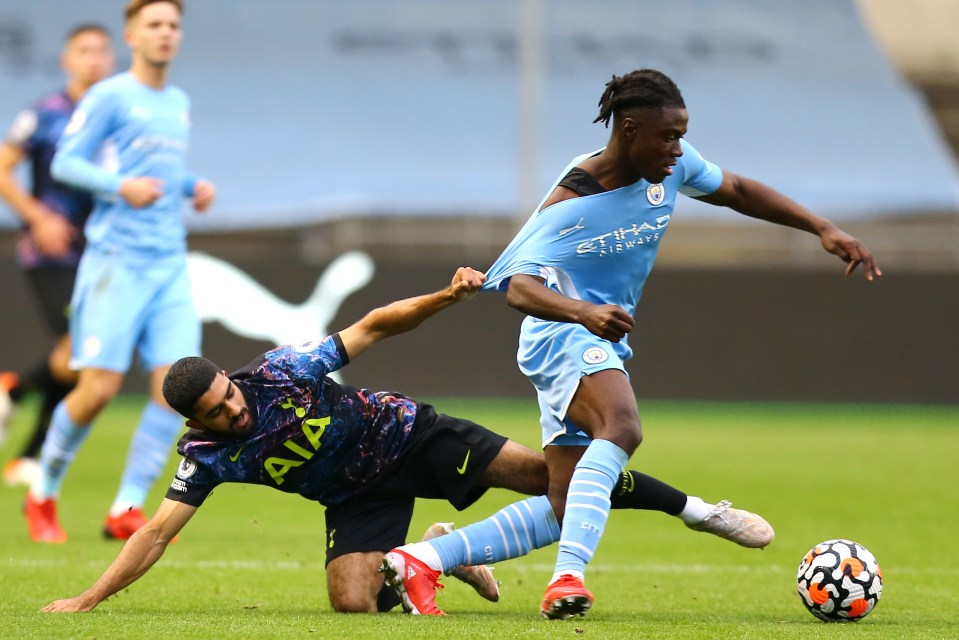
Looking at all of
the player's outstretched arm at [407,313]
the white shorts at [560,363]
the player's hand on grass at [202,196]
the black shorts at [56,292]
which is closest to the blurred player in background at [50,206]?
the black shorts at [56,292]

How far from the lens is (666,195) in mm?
5438

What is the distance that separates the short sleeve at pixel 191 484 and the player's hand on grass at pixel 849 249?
228cm

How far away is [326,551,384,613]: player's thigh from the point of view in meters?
5.37

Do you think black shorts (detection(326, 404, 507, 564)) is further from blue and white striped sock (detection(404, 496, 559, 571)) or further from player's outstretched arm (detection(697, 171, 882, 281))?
player's outstretched arm (detection(697, 171, 882, 281))

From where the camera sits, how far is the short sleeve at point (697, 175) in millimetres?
5535

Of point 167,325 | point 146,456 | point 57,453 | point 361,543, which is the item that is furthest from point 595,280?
point 57,453

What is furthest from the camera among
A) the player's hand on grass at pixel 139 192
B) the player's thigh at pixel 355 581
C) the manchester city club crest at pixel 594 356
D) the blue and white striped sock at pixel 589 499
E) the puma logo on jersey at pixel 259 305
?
the puma logo on jersey at pixel 259 305

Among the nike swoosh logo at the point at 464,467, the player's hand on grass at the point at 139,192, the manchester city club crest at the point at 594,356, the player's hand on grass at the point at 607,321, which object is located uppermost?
the player's hand on grass at the point at 139,192

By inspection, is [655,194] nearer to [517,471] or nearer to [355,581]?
[517,471]

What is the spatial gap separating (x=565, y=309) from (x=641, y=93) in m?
0.78

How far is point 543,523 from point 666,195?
121 centimetres

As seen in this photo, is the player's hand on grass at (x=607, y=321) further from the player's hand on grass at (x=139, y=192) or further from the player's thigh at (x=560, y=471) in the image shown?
the player's hand on grass at (x=139, y=192)

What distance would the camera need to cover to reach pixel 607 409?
5.11 metres

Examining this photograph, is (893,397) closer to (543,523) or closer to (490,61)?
(490,61)
